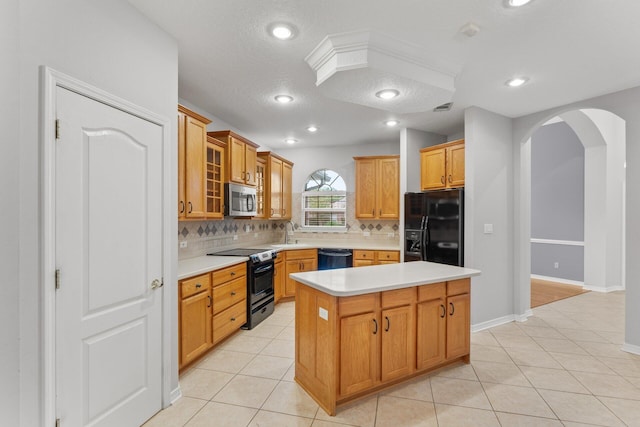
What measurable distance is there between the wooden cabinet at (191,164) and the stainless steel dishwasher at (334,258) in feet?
8.01

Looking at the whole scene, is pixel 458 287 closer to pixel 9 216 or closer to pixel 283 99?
pixel 283 99

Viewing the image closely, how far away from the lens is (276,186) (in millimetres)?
5434

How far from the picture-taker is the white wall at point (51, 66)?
1435 mm

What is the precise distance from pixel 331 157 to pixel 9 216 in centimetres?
515

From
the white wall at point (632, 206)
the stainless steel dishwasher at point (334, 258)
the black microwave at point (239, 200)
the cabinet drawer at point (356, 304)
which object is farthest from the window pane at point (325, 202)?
the white wall at point (632, 206)

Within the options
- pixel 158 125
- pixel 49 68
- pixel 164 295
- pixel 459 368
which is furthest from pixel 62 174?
pixel 459 368

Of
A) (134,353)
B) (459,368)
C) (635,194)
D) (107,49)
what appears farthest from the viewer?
(635,194)

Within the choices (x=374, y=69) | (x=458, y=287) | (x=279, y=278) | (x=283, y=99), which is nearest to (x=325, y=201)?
(x=279, y=278)

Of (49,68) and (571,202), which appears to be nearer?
(49,68)

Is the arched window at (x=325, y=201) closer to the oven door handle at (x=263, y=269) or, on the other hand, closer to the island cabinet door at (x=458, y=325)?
the oven door handle at (x=263, y=269)

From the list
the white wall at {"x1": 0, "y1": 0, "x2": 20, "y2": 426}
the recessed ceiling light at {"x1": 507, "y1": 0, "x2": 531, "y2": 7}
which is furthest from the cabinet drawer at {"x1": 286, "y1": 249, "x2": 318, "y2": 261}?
the recessed ceiling light at {"x1": 507, "y1": 0, "x2": 531, "y2": 7}

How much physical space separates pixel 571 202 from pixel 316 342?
639 centimetres

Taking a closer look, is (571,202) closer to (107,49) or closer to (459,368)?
(459,368)

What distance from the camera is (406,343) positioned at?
253 cm
